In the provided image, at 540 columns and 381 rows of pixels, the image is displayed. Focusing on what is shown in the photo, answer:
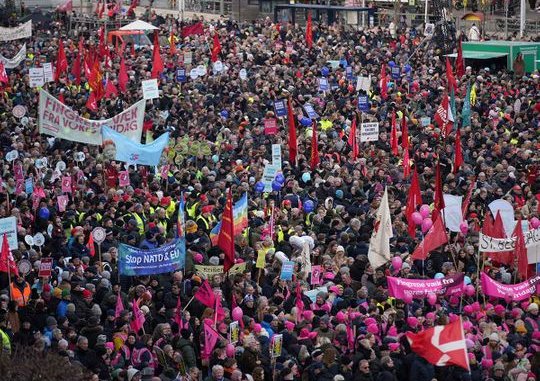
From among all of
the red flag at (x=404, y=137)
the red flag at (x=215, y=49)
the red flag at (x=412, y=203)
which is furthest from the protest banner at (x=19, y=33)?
the red flag at (x=412, y=203)

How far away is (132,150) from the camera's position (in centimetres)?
2339

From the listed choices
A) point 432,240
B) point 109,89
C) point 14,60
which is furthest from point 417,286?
point 14,60

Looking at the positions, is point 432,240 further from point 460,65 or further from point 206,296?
point 460,65

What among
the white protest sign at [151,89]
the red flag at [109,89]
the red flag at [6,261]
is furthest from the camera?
the red flag at [109,89]

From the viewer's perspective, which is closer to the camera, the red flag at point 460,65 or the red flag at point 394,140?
the red flag at point 394,140

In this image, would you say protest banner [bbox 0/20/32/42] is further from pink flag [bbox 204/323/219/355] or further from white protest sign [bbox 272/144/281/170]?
pink flag [bbox 204/323/219/355]

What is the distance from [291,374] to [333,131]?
→ 13.0m

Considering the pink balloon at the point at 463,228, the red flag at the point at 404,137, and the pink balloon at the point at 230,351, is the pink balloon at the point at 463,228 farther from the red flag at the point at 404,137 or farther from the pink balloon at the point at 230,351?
the pink balloon at the point at 230,351

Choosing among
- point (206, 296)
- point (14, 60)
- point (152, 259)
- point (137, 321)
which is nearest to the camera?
point (137, 321)

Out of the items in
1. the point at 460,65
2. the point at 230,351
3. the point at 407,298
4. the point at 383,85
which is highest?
the point at 460,65

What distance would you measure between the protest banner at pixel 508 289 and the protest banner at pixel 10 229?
223 inches

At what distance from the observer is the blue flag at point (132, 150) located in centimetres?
2334

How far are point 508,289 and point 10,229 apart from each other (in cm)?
604

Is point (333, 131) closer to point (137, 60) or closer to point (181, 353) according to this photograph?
point (137, 60)
